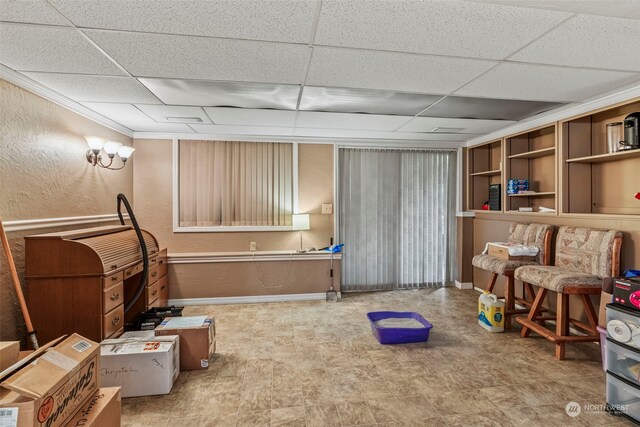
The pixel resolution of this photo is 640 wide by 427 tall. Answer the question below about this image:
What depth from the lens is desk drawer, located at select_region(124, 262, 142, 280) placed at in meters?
2.88

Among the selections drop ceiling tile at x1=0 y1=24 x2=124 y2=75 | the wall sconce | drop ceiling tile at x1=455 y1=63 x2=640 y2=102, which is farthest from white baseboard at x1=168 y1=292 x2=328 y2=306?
drop ceiling tile at x1=455 y1=63 x2=640 y2=102

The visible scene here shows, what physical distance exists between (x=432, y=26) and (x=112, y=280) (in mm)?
2984

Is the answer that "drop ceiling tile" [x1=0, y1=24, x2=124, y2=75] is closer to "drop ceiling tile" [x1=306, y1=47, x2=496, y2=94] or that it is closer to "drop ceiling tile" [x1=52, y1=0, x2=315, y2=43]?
"drop ceiling tile" [x1=52, y1=0, x2=315, y2=43]

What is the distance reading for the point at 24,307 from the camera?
2.21 meters

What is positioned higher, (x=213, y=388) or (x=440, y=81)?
(x=440, y=81)

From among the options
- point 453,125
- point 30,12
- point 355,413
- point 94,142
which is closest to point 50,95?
point 94,142

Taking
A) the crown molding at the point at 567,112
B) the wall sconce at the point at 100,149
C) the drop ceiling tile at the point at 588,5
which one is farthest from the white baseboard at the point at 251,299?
the drop ceiling tile at the point at 588,5

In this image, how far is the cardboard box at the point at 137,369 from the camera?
2.23 metres

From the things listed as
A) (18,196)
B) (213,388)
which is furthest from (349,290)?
(18,196)

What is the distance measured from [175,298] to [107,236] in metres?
1.60

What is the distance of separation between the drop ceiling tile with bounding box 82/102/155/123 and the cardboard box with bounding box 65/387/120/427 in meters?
2.67

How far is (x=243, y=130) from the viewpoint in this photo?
4.20m

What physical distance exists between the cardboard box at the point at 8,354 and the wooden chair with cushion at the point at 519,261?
13.4 feet

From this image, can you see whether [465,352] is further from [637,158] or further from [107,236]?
[107,236]
